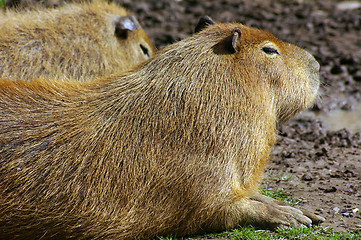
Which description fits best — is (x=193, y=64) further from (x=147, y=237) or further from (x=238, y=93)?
(x=147, y=237)

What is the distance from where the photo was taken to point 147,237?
3539mm

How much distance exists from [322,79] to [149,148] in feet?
14.0

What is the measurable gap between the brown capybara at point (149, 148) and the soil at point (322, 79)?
0.59 metres

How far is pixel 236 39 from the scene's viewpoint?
388cm

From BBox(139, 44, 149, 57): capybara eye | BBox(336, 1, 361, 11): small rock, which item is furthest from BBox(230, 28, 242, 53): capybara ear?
BBox(336, 1, 361, 11): small rock

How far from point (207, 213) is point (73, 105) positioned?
1170 millimetres

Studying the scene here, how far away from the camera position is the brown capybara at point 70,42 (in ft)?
17.5

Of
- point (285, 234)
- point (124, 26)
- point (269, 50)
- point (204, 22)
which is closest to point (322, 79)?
point (124, 26)

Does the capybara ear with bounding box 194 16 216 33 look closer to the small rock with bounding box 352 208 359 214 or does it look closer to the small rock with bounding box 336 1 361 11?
the small rock with bounding box 352 208 359 214

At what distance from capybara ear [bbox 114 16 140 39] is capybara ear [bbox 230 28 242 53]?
2290mm

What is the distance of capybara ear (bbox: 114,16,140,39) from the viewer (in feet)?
19.5

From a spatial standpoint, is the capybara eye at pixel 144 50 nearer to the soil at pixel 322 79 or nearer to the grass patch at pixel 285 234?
the soil at pixel 322 79

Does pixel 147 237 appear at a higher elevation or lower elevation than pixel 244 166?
lower

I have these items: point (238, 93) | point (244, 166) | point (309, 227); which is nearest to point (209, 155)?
point (244, 166)
